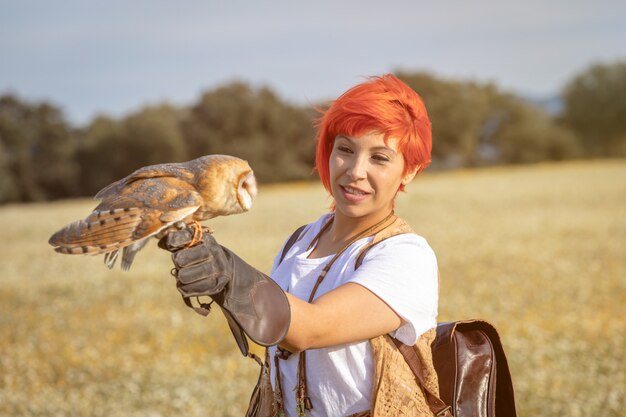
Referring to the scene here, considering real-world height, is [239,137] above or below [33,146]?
below

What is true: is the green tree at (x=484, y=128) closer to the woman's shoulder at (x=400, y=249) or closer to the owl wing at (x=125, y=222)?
the woman's shoulder at (x=400, y=249)

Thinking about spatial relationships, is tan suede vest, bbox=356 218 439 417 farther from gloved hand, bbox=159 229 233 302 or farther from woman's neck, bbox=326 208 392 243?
gloved hand, bbox=159 229 233 302

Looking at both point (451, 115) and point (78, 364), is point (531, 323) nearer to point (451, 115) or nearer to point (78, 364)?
point (78, 364)

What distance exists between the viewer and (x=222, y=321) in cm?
1176

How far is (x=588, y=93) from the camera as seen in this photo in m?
72.5

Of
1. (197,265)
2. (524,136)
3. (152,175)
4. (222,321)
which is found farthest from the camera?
(524,136)

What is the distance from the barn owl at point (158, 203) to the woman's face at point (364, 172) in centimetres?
42

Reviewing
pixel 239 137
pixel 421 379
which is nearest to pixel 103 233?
pixel 421 379

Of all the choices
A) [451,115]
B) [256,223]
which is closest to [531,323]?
[256,223]

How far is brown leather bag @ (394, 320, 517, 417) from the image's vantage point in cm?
317

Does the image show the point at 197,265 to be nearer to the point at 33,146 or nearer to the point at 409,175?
the point at 409,175

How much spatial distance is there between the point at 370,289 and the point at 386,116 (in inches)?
25.9

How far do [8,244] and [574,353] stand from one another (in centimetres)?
1612

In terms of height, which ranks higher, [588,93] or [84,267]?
[84,267]
